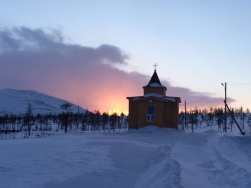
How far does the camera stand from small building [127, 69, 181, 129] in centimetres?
2847

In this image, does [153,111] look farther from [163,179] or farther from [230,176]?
[163,179]

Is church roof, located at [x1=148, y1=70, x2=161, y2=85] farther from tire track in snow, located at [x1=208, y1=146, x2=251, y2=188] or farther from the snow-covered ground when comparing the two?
tire track in snow, located at [x1=208, y1=146, x2=251, y2=188]

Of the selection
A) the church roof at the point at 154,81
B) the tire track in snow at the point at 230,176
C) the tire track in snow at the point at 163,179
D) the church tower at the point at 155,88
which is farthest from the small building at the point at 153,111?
the tire track in snow at the point at 163,179

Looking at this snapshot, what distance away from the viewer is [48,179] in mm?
7879

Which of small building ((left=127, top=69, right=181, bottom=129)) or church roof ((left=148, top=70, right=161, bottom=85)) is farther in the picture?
church roof ((left=148, top=70, right=161, bottom=85))

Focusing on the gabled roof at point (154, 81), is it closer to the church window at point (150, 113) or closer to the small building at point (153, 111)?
the small building at point (153, 111)

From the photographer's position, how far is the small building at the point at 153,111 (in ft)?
93.4

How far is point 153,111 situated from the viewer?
28672 mm

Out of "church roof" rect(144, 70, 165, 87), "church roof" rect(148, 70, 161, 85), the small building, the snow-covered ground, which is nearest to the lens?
the snow-covered ground

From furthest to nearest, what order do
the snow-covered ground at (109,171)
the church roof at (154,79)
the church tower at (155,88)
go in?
the church roof at (154,79) → the church tower at (155,88) → the snow-covered ground at (109,171)

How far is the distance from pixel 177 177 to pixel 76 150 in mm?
6209

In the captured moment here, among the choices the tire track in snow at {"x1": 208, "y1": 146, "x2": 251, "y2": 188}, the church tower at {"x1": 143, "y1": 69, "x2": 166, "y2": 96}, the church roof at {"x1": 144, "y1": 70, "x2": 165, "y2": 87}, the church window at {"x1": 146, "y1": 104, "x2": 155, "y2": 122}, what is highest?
the church roof at {"x1": 144, "y1": 70, "x2": 165, "y2": 87}

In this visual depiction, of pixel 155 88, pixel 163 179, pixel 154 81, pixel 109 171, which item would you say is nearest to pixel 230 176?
pixel 163 179

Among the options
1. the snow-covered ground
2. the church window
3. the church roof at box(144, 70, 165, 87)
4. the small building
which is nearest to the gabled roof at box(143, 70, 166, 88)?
the church roof at box(144, 70, 165, 87)
